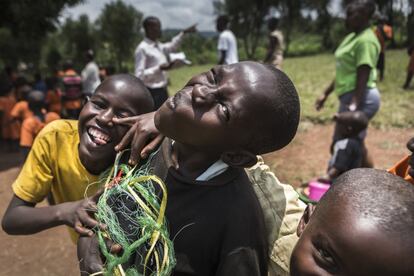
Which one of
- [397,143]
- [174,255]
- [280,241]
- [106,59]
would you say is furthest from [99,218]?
[106,59]

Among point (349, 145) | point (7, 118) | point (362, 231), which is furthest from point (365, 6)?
point (7, 118)

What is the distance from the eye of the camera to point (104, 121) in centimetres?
161

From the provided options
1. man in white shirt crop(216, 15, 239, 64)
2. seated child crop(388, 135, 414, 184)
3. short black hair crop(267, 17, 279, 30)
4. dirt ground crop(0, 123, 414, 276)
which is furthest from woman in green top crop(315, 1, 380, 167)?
short black hair crop(267, 17, 279, 30)

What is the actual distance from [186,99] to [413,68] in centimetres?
1005

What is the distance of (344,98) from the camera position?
4.08 meters

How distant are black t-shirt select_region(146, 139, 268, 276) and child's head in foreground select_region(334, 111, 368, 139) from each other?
2.69m

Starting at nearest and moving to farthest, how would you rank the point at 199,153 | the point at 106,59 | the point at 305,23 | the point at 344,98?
the point at 199,153 → the point at 344,98 → the point at 106,59 → the point at 305,23

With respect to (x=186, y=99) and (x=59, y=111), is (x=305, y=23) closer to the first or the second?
(x=59, y=111)

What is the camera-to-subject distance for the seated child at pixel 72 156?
162 centimetres

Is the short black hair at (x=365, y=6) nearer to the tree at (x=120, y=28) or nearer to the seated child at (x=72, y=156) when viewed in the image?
the seated child at (x=72, y=156)

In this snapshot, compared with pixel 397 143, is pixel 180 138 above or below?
above

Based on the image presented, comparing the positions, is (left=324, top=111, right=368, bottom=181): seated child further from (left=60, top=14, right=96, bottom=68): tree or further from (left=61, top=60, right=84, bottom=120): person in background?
(left=60, top=14, right=96, bottom=68): tree

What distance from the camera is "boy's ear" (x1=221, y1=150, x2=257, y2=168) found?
1.28 m

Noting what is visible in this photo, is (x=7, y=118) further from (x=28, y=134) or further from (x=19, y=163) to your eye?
(x=28, y=134)
